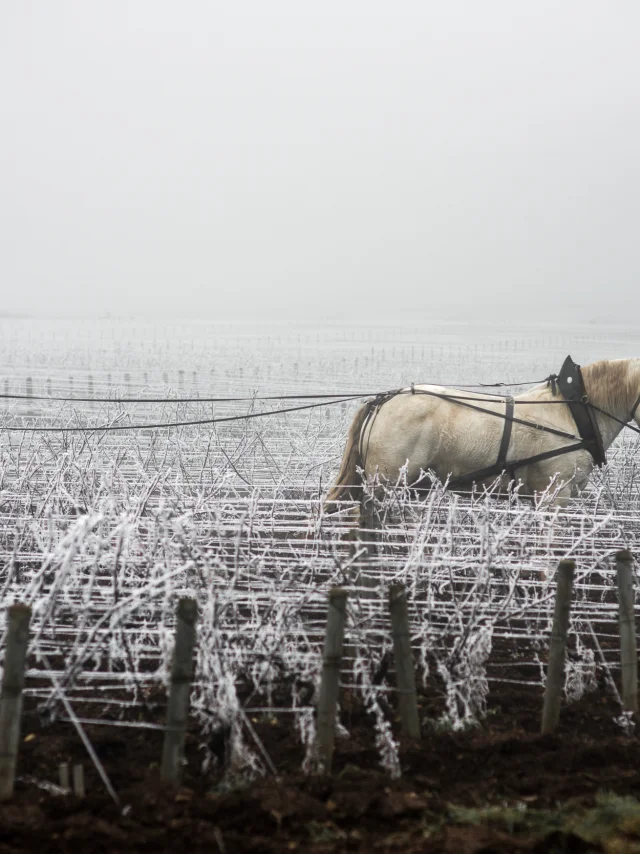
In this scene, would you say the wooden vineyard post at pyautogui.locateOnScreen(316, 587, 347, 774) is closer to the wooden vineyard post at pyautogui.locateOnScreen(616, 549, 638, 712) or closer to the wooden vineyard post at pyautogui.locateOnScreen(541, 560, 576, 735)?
the wooden vineyard post at pyautogui.locateOnScreen(541, 560, 576, 735)

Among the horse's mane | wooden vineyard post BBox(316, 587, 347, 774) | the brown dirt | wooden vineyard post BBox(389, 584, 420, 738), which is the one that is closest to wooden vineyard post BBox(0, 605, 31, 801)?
the brown dirt

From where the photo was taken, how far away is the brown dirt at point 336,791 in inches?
114

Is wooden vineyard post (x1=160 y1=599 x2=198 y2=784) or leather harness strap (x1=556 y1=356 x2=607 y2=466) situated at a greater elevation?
leather harness strap (x1=556 y1=356 x2=607 y2=466)

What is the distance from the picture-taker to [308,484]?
29.8 ft

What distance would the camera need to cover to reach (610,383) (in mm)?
6957

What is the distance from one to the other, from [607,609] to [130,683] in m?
3.22

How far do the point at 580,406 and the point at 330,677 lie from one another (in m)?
4.13

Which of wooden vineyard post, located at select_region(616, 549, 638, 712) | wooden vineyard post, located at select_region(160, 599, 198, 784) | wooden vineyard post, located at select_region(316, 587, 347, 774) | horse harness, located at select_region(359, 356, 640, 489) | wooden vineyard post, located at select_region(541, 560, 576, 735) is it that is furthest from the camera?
horse harness, located at select_region(359, 356, 640, 489)

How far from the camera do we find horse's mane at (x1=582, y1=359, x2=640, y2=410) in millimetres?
6926

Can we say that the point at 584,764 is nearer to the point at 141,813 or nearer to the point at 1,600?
the point at 141,813

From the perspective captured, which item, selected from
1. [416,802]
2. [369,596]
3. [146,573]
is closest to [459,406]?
[369,596]

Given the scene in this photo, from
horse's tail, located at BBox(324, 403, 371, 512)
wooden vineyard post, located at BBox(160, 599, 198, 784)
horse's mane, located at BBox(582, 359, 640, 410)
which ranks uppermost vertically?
horse's mane, located at BBox(582, 359, 640, 410)

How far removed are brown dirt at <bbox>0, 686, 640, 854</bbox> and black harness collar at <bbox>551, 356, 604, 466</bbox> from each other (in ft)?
10.2

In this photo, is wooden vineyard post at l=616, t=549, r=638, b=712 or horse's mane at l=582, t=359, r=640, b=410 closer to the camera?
wooden vineyard post at l=616, t=549, r=638, b=712
